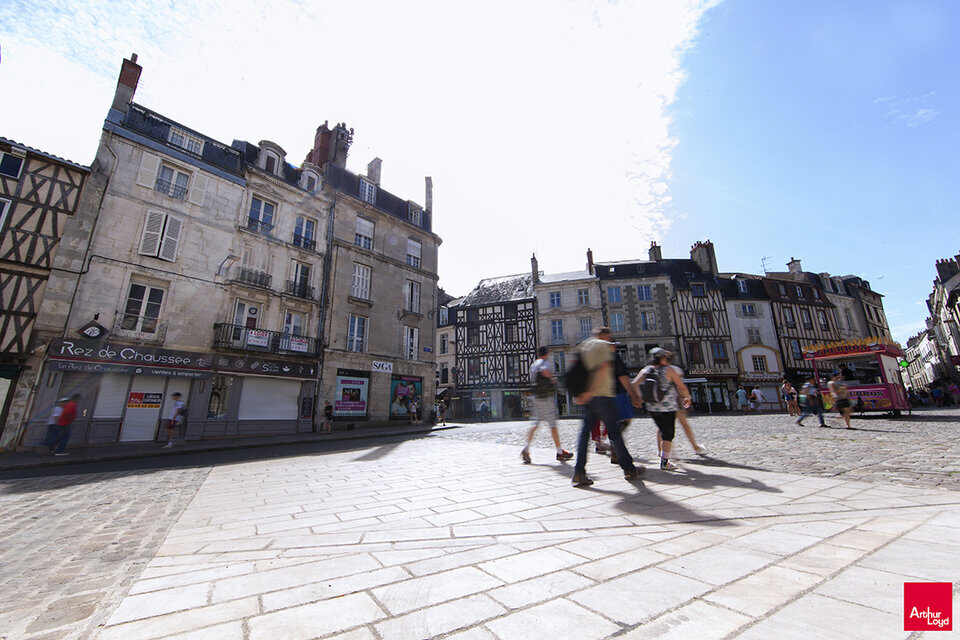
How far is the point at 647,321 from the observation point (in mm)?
28453

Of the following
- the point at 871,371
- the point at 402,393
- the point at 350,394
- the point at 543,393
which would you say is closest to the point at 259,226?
the point at 350,394

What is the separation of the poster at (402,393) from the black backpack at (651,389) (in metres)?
15.9

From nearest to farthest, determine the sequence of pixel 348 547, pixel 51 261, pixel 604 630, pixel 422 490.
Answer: pixel 604 630
pixel 348 547
pixel 422 490
pixel 51 261

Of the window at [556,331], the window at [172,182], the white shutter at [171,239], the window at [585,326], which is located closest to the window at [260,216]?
the window at [172,182]

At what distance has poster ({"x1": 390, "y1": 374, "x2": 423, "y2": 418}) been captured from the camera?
19250 millimetres

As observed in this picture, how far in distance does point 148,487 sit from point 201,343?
10.8m

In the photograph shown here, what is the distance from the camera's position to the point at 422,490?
3.95 m

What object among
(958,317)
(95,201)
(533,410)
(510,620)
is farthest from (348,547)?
(958,317)

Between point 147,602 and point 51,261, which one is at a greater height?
point 51,261

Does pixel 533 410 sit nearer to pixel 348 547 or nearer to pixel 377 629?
pixel 348 547

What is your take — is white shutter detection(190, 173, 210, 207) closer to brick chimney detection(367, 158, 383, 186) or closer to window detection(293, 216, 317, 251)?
window detection(293, 216, 317, 251)

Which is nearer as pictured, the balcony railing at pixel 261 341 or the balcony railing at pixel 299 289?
the balcony railing at pixel 261 341

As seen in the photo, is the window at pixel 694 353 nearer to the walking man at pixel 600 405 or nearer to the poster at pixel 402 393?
the poster at pixel 402 393

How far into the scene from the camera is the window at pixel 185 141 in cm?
1472
